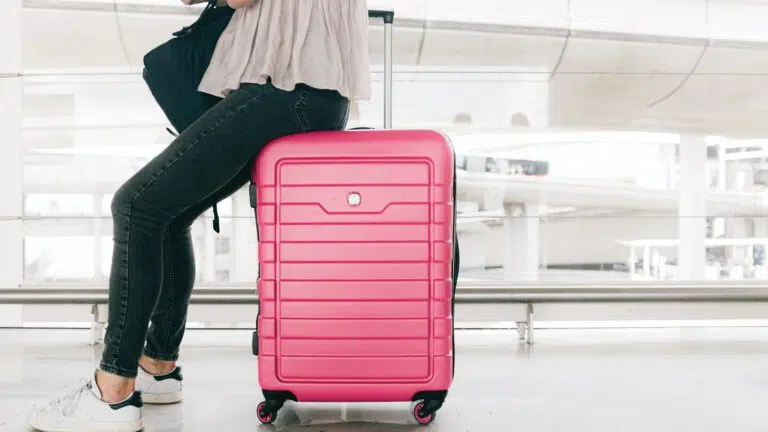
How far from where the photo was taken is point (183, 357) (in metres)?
2.37

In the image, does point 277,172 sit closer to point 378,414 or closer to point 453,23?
point 378,414

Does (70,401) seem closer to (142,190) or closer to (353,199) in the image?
(142,190)

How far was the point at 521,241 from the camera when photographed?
9.84ft

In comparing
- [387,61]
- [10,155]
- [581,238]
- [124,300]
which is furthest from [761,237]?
[10,155]

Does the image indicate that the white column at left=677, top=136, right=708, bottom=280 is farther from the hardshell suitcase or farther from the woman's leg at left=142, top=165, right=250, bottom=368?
the woman's leg at left=142, top=165, right=250, bottom=368

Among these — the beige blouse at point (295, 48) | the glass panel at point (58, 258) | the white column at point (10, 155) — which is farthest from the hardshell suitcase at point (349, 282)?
the white column at point (10, 155)

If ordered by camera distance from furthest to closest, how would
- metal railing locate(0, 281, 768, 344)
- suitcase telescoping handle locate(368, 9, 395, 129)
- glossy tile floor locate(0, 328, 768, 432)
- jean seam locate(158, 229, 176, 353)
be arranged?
metal railing locate(0, 281, 768, 344) → suitcase telescoping handle locate(368, 9, 395, 129) → jean seam locate(158, 229, 176, 353) → glossy tile floor locate(0, 328, 768, 432)

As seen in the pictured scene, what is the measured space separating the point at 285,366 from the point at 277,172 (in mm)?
362

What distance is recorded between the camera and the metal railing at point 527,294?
2631mm

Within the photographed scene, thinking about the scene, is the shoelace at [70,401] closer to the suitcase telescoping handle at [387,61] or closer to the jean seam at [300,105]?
the jean seam at [300,105]

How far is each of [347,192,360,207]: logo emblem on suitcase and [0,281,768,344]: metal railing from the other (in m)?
1.17

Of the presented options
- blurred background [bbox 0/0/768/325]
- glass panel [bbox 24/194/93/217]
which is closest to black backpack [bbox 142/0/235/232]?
blurred background [bbox 0/0/768/325]

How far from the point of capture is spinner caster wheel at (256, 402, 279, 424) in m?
1.55

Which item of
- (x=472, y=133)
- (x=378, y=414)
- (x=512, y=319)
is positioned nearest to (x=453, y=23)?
(x=472, y=133)
